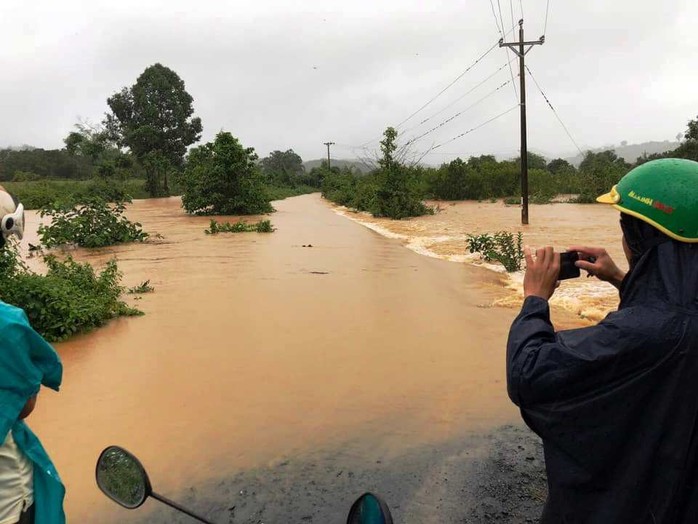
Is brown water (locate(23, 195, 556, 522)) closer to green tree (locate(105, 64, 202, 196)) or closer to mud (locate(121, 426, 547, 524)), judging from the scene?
mud (locate(121, 426, 547, 524))

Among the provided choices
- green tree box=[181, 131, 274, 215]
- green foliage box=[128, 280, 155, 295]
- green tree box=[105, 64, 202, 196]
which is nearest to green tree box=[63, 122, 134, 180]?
green tree box=[105, 64, 202, 196]

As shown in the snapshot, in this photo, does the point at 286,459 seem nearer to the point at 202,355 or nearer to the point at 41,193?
the point at 202,355

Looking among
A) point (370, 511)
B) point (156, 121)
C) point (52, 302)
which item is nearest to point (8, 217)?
point (370, 511)

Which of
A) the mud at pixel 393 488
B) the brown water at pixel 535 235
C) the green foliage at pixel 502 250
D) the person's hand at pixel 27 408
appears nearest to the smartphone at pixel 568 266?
the person's hand at pixel 27 408

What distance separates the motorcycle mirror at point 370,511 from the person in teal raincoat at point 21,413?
976 millimetres

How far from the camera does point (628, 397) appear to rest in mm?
1158

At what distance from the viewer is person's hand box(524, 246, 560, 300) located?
4.77 feet

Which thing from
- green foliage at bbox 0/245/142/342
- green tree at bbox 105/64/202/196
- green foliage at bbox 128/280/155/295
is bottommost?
green foliage at bbox 128/280/155/295

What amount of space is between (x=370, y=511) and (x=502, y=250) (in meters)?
10.2

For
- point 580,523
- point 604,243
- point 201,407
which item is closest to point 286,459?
point 201,407

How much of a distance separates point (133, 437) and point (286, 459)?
1.20m

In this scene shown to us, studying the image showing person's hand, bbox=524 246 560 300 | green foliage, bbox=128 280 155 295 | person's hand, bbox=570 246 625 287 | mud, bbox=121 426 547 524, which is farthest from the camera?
green foliage, bbox=128 280 155 295

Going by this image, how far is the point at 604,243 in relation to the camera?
1442 centimetres

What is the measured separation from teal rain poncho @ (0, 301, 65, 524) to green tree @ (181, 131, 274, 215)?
24131 mm
